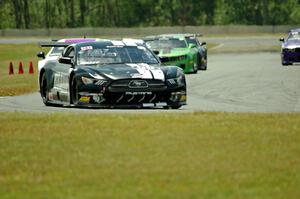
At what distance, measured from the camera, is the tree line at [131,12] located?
134 m

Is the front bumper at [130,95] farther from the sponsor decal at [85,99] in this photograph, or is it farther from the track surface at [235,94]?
the track surface at [235,94]

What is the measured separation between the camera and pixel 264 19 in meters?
124

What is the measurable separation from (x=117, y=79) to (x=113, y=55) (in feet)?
4.51

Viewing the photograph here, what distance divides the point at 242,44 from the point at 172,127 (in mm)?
59643

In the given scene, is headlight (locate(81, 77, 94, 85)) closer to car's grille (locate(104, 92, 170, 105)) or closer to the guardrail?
car's grille (locate(104, 92, 170, 105))

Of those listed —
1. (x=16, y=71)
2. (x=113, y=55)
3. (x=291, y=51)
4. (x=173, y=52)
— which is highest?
(x=113, y=55)

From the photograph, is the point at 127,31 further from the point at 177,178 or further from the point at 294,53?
the point at 177,178

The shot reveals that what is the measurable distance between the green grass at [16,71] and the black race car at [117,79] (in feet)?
23.6

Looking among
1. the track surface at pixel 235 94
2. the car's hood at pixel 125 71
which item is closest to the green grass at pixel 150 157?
the car's hood at pixel 125 71

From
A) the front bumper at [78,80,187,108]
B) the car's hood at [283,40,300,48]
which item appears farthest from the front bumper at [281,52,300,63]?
the front bumper at [78,80,187,108]

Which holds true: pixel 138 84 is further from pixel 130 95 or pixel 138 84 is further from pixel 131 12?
pixel 131 12

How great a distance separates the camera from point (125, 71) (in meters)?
19.3

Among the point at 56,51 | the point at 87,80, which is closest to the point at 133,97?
the point at 87,80

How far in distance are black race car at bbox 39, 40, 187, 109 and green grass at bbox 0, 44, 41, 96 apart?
718 cm
